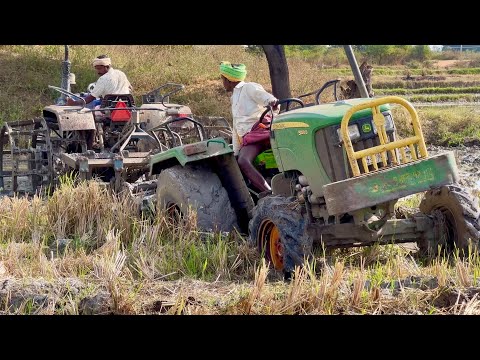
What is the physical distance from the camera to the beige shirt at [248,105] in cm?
784

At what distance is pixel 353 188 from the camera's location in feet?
20.8

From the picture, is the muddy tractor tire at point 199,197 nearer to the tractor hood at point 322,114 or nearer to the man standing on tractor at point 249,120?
the man standing on tractor at point 249,120

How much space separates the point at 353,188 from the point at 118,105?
19.3 ft

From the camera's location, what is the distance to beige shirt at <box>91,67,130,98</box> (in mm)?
11875

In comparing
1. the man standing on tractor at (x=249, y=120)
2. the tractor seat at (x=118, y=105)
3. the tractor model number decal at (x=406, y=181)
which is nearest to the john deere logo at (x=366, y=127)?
the tractor model number decal at (x=406, y=181)

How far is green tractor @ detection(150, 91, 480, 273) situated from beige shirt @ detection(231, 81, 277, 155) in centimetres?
61

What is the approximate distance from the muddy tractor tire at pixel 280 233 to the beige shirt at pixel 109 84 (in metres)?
5.22

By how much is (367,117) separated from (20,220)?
367 cm

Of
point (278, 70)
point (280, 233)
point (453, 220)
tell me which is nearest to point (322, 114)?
point (280, 233)

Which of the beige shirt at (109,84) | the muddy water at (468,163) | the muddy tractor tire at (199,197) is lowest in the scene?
the muddy water at (468,163)

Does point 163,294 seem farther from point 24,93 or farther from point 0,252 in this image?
point 24,93

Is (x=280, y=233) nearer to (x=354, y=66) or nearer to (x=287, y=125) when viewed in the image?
(x=287, y=125)

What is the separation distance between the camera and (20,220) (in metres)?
8.63

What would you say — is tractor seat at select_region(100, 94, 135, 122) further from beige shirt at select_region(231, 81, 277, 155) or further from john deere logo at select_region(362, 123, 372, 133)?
john deere logo at select_region(362, 123, 372, 133)
